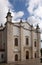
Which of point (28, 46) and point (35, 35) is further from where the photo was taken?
point (35, 35)

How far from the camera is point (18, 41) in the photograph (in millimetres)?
33781

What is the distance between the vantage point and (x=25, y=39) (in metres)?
36.7

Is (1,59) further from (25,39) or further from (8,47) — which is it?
(25,39)

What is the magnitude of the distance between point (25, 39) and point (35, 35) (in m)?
4.99

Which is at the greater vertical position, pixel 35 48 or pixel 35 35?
pixel 35 35

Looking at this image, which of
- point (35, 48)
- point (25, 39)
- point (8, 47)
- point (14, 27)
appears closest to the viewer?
point (8, 47)

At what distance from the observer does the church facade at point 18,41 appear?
3062 cm

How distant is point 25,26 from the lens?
3762 centimetres

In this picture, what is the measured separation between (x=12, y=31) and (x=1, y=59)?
6.52 meters

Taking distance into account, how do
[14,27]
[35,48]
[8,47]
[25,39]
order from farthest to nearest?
[35,48]
[25,39]
[14,27]
[8,47]

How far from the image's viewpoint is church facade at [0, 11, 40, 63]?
30625 millimetres

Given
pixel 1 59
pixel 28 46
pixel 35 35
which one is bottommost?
pixel 1 59

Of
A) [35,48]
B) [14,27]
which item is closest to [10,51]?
[14,27]

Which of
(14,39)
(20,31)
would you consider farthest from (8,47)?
(20,31)
